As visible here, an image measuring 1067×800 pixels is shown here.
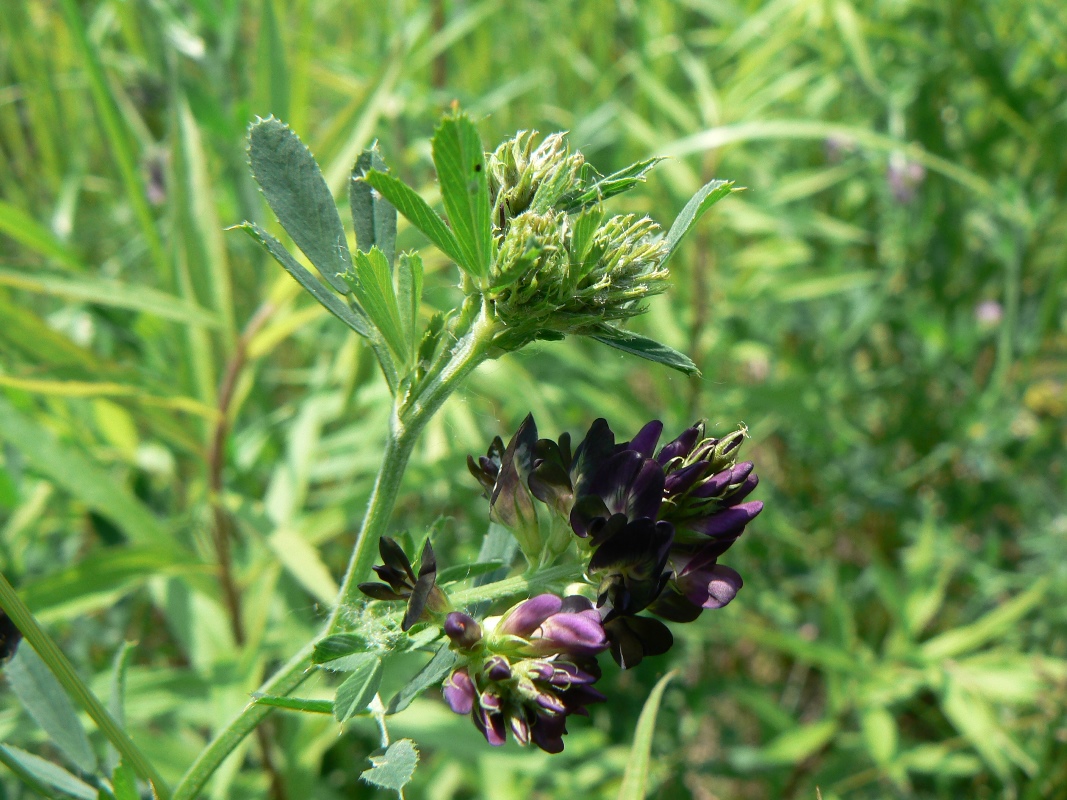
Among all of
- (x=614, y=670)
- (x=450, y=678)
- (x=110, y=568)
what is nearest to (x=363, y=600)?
(x=450, y=678)

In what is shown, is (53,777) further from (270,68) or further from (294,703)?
(270,68)

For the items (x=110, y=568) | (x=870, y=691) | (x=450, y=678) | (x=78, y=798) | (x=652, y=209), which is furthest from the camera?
(x=652, y=209)

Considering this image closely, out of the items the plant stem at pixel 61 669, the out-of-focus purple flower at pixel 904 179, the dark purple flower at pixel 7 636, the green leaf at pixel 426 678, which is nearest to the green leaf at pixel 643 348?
the green leaf at pixel 426 678

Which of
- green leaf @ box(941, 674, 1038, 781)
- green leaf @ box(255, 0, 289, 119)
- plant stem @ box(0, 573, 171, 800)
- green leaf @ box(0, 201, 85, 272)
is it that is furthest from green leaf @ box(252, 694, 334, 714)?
green leaf @ box(941, 674, 1038, 781)

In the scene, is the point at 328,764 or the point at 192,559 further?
the point at 328,764

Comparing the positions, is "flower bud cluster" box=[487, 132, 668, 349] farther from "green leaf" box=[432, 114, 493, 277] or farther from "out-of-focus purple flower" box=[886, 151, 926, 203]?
"out-of-focus purple flower" box=[886, 151, 926, 203]

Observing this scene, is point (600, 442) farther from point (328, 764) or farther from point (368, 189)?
point (328, 764)
